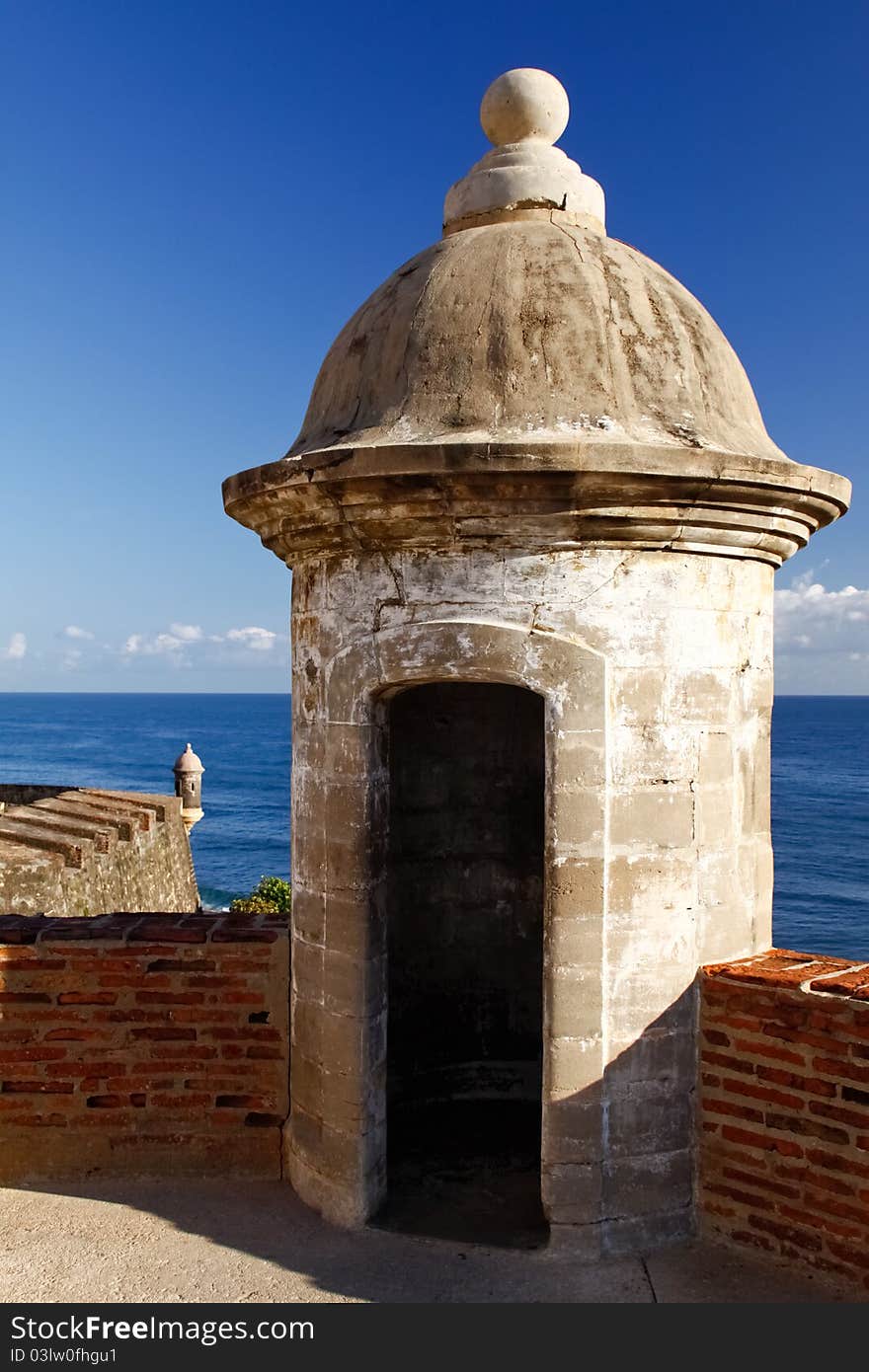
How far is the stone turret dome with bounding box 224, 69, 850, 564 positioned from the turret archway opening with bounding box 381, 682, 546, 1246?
213 cm

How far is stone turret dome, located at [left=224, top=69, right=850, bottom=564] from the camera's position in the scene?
155 inches

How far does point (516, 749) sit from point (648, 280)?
9.69 feet

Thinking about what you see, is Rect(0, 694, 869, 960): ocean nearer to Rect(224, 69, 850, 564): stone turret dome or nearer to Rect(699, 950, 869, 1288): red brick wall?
Rect(699, 950, 869, 1288): red brick wall

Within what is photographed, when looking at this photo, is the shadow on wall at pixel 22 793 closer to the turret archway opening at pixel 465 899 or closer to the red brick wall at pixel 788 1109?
the turret archway opening at pixel 465 899

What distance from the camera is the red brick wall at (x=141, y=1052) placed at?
4.84 metres

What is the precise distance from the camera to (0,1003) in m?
4.82

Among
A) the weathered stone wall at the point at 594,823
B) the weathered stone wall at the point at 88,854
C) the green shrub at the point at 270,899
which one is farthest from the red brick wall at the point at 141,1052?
the green shrub at the point at 270,899

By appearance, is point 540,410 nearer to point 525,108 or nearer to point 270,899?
point 525,108

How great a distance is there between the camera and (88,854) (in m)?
9.24

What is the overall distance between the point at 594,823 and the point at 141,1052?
7.70 ft

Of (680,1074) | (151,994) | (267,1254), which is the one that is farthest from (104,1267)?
(680,1074)

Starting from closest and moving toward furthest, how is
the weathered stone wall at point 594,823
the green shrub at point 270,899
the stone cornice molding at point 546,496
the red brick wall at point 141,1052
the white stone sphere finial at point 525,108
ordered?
1. the stone cornice molding at point 546,496
2. the weathered stone wall at point 594,823
3. the red brick wall at point 141,1052
4. the white stone sphere finial at point 525,108
5. the green shrub at point 270,899

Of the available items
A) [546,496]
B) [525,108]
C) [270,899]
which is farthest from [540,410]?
[270,899]

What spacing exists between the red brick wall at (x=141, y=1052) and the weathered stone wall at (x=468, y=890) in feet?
5.22
